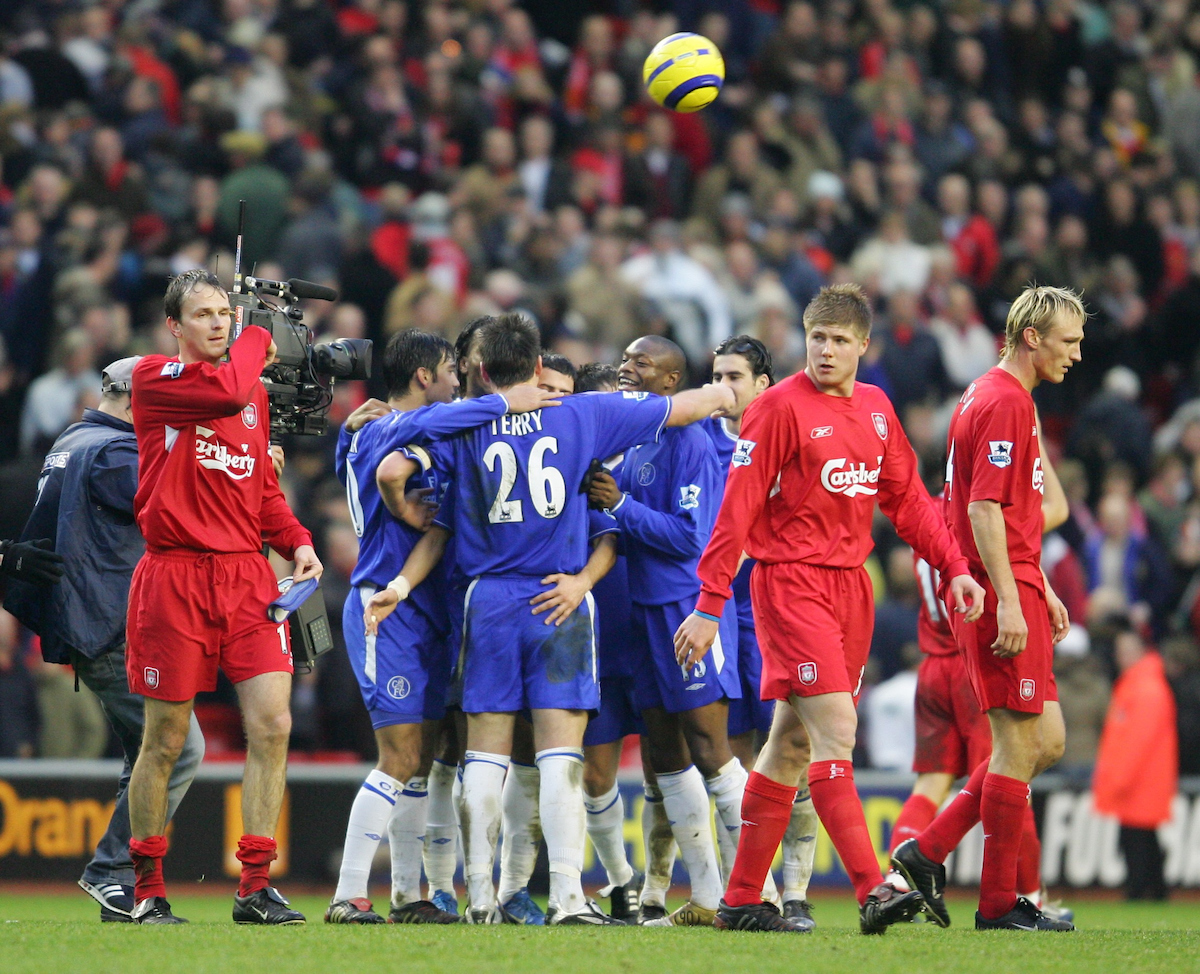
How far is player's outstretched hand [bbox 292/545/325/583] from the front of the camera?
7273 mm

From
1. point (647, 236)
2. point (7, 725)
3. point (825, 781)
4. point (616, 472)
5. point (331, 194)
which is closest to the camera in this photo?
point (825, 781)

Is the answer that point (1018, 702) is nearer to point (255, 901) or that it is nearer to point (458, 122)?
point (255, 901)

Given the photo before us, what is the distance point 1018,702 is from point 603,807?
2.07m

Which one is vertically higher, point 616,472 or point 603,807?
point 616,472

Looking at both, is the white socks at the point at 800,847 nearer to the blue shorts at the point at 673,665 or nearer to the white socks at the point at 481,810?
the blue shorts at the point at 673,665

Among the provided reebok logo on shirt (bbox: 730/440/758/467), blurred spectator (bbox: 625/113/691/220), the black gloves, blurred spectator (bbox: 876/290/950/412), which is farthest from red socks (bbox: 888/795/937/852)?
blurred spectator (bbox: 625/113/691/220)

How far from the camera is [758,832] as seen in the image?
6848 mm

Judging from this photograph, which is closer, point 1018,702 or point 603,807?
point 1018,702

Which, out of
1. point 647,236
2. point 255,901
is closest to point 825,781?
point 255,901

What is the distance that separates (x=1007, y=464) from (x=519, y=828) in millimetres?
2713

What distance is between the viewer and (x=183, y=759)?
7.74m

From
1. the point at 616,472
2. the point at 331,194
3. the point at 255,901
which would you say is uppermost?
the point at 331,194

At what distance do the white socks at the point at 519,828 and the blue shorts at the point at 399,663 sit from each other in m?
0.48

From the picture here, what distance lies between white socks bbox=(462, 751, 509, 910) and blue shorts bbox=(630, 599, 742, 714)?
0.83 metres
